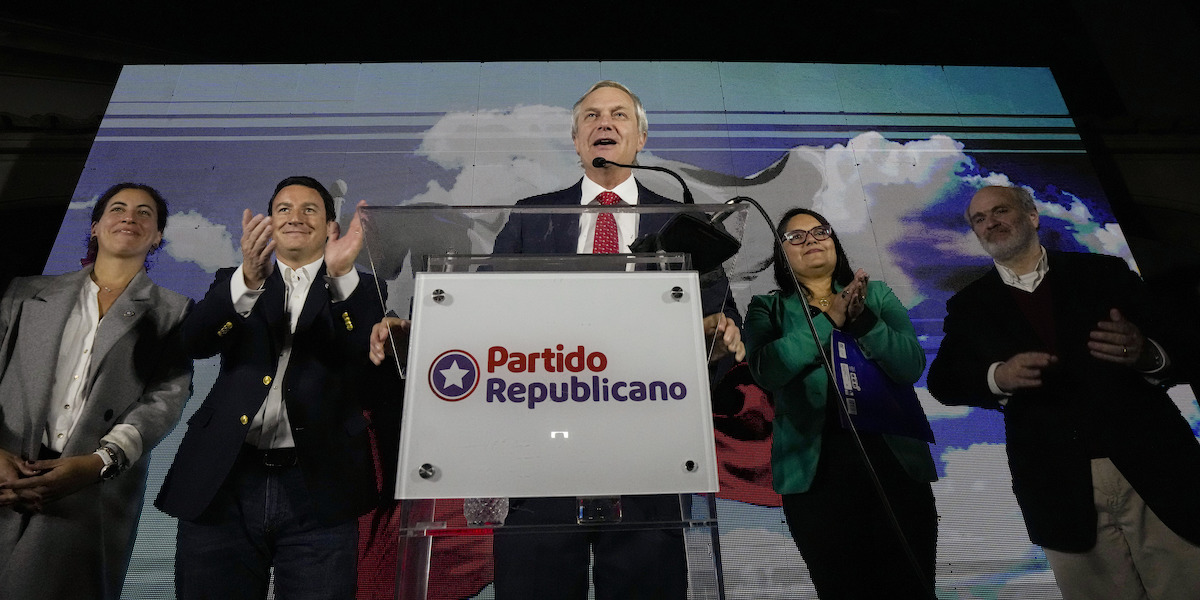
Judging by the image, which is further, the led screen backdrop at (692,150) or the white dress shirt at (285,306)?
the led screen backdrop at (692,150)

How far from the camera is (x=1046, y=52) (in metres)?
3.85

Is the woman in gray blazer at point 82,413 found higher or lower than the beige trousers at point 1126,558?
higher

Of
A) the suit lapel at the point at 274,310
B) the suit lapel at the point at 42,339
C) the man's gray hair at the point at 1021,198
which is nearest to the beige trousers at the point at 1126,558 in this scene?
the man's gray hair at the point at 1021,198

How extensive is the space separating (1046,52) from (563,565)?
13.2ft

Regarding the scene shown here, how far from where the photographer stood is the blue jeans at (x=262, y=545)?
2.17 metres

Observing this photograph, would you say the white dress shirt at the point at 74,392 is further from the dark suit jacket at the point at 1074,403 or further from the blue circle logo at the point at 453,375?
the dark suit jacket at the point at 1074,403

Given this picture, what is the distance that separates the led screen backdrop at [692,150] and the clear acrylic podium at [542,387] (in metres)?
1.40

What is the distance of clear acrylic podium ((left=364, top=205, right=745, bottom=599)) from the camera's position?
1.13m

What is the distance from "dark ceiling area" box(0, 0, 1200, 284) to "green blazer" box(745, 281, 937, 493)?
162cm

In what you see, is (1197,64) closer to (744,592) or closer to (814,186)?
(814,186)

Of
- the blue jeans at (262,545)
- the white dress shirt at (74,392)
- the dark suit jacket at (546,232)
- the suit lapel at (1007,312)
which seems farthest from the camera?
the suit lapel at (1007,312)

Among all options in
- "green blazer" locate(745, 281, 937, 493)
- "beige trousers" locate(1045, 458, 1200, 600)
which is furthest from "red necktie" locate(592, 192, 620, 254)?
"beige trousers" locate(1045, 458, 1200, 600)

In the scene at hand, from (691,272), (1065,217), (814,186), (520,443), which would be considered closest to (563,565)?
(520,443)

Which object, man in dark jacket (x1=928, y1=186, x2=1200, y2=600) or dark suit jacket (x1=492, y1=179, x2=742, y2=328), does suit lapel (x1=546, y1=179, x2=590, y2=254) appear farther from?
man in dark jacket (x1=928, y1=186, x2=1200, y2=600)
